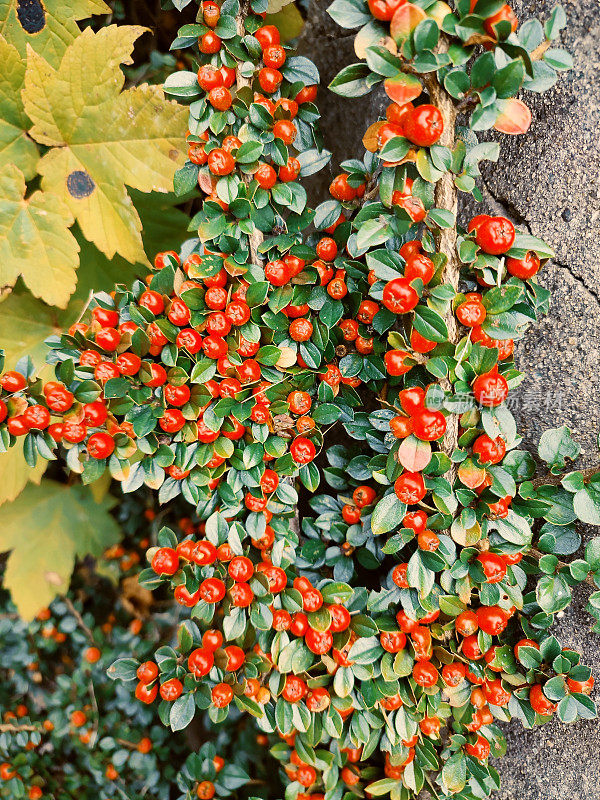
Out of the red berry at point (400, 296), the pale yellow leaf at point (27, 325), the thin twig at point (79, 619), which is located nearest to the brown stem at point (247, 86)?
the red berry at point (400, 296)

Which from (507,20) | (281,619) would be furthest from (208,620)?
(507,20)

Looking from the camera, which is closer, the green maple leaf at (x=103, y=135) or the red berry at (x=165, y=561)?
the red berry at (x=165, y=561)

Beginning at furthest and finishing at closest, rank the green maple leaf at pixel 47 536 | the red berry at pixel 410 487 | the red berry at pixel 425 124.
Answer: the green maple leaf at pixel 47 536, the red berry at pixel 410 487, the red berry at pixel 425 124

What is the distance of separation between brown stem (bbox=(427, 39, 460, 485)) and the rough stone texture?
0.24 metres

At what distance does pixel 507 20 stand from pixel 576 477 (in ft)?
2.17

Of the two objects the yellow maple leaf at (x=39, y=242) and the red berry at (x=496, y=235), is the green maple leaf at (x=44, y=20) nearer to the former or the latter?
the yellow maple leaf at (x=39, y=242)

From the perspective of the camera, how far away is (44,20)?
1.28 m

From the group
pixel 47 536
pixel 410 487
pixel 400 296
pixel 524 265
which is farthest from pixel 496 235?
pixel 47 536

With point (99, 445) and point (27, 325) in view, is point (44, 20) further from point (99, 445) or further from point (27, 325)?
point (99, 445)

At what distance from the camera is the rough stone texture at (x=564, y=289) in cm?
93

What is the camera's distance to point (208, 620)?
101cm

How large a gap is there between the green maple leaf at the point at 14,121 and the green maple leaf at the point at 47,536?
996 millimetres

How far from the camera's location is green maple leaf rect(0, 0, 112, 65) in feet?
4.16

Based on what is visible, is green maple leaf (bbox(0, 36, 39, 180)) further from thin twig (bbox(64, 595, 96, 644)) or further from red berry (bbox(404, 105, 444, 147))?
thin twig (bbox(64, 595, 96, 644))
